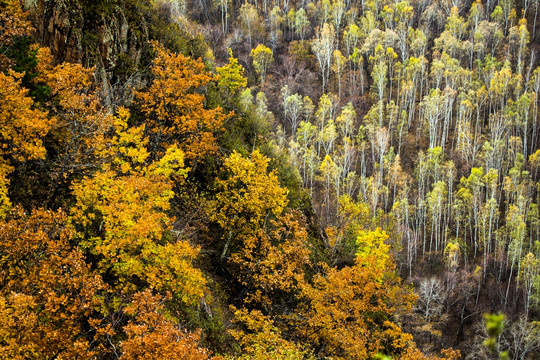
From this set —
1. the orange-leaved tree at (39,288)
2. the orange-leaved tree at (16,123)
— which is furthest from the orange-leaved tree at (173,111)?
the orange-leaved tree at (39,288)

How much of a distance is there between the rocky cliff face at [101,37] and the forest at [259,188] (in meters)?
0.10

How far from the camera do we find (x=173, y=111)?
21781 millimetres

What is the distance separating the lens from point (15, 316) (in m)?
8.78

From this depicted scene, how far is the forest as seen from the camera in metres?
11.9

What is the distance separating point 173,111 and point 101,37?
515cm

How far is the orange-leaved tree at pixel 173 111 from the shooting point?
21.0 m

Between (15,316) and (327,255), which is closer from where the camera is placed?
(15,316)

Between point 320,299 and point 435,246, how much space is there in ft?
172

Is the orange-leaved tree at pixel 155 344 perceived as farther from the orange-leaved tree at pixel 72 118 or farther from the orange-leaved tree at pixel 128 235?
the orange-leaved tree at pixel 72 118

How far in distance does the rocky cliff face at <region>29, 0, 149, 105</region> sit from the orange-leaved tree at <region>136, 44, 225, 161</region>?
1.44m

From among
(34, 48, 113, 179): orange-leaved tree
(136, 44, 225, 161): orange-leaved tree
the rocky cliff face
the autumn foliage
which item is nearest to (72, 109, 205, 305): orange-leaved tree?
the autumn foliage

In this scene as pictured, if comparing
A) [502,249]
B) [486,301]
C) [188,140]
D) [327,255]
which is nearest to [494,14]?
[502,249]

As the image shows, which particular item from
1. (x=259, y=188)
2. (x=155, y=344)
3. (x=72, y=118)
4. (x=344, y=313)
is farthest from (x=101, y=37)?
(x=344, y=313)

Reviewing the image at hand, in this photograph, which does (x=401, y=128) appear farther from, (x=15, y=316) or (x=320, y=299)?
(x=15, y=316)
